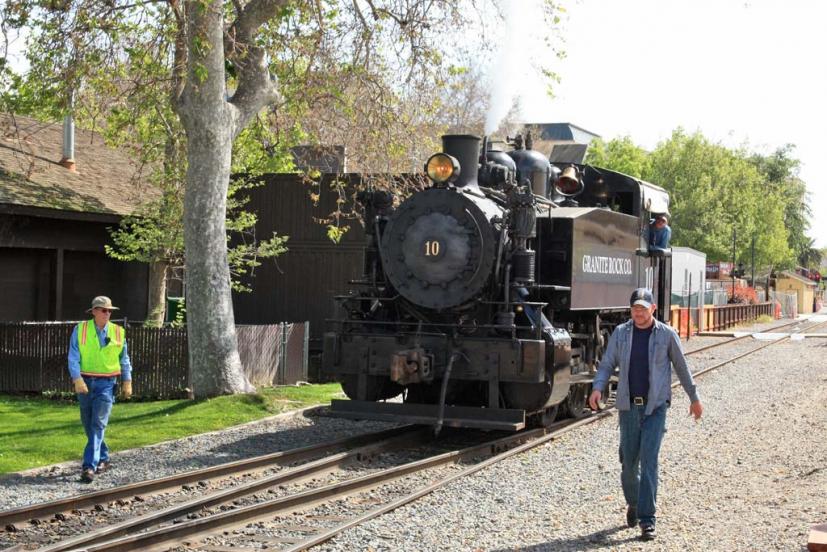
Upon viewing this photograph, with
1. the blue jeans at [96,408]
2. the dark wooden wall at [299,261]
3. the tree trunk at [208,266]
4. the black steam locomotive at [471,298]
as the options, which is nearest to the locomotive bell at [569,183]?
the black steam locomotive at [471,298]

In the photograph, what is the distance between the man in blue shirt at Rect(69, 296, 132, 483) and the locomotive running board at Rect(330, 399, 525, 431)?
7.55 ft

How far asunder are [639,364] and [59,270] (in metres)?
14.1

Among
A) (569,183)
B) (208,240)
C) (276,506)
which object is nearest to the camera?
(276,506)

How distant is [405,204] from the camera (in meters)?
10.8

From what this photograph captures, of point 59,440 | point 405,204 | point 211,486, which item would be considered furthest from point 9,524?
point 405,204

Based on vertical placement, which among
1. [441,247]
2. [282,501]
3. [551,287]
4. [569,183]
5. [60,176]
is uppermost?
[60,176]

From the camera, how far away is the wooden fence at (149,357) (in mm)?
15680

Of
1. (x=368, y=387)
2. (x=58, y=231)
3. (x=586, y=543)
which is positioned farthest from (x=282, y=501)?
(x=58, y=231)

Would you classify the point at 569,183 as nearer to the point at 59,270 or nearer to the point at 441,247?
the point at 441,247

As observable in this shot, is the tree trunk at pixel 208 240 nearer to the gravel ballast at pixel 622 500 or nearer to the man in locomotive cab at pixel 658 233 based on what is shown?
the gravel ballast at pixel 622 500

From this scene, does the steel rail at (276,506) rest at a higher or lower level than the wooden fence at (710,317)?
lower

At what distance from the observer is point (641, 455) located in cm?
704

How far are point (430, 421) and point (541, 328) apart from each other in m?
1.47

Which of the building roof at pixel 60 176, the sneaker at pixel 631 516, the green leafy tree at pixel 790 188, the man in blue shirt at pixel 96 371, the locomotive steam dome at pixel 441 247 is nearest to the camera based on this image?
the sneaker at pixel 631 516
